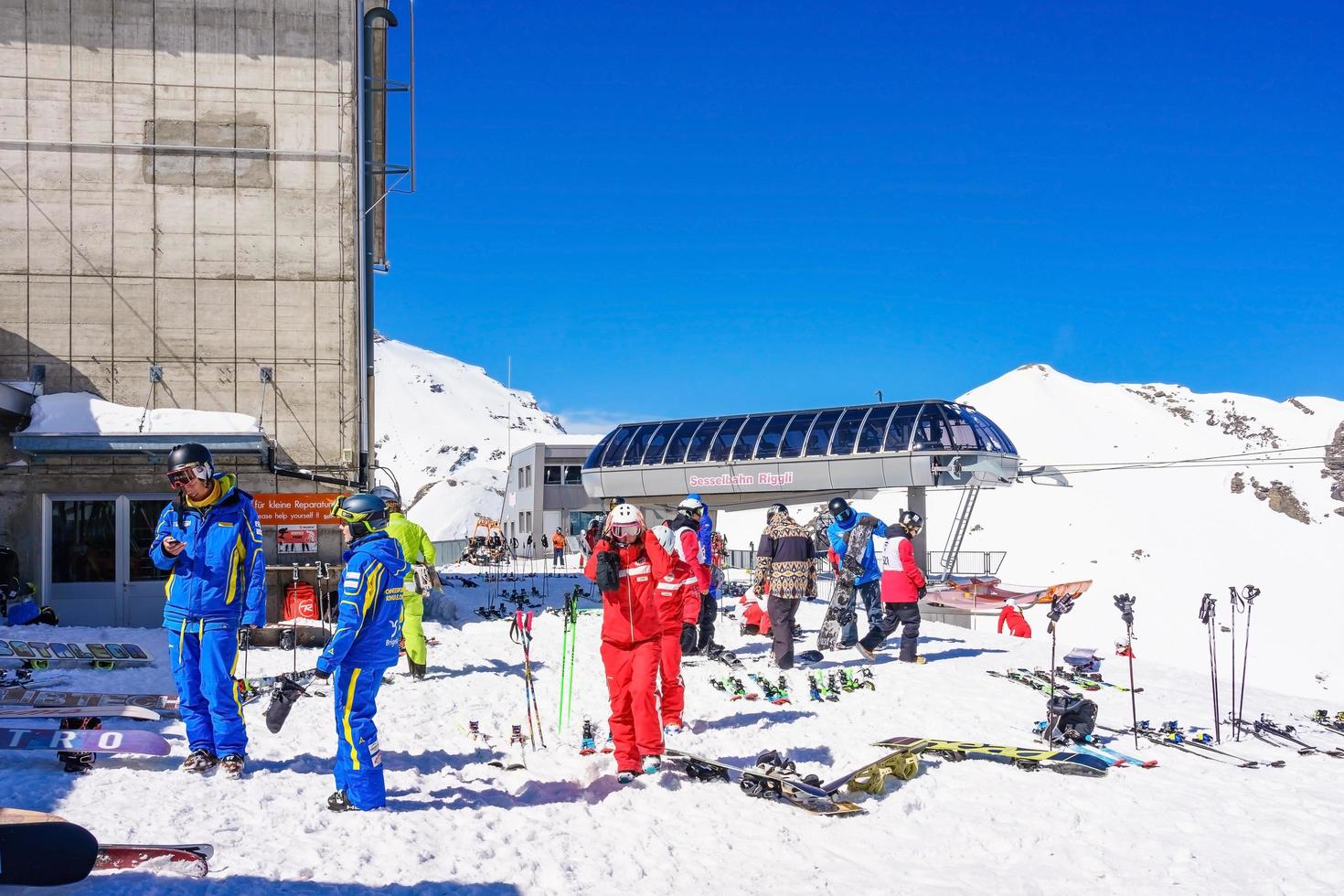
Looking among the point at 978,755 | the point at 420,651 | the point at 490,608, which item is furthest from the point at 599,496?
the point at 978,755

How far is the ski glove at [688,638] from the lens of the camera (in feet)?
37.5

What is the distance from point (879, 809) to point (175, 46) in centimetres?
1551

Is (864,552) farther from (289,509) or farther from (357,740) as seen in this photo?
(289,509)

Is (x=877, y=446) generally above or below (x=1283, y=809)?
above

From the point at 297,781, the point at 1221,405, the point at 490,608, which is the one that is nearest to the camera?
the point at 297,781

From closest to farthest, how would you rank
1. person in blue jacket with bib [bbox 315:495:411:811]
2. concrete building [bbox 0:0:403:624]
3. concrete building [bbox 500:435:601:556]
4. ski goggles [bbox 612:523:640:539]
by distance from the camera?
person in blue jacket with bib [bbox 315:495:411:811]
ski goggles [bbox 612:523:640:539]
concrete building [bbox 0:0:403:624]
concrete building [bbox 500:435:601:556]

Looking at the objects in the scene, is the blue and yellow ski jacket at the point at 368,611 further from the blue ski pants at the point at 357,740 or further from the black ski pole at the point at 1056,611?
the black ski pole at the point at 1056,611

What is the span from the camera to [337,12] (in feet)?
51.3

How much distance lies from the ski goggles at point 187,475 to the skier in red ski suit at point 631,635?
266cm

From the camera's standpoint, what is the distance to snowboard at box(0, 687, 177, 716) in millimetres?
7539

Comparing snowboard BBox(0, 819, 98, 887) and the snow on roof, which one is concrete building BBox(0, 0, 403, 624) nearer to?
the snow on roof

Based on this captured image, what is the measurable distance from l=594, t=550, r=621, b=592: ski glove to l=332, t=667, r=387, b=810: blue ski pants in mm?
1685

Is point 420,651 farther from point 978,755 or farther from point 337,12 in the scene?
point 337,12

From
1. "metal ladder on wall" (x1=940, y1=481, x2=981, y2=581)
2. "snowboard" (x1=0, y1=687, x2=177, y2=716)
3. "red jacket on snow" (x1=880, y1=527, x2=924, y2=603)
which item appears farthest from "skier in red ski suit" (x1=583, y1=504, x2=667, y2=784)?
"metal ladder on wall" (x1=940, y1=481, x2=981, y2=581)
